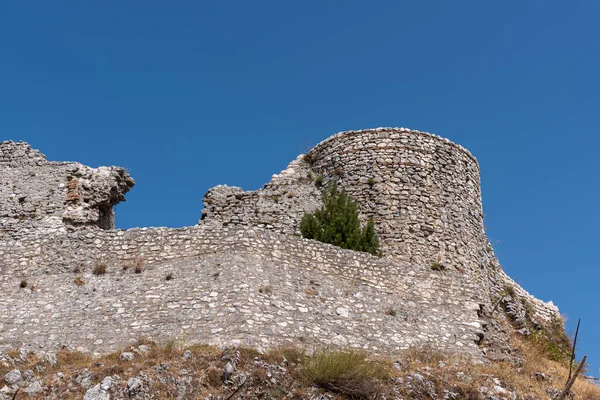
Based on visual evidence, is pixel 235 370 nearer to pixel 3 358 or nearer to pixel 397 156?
pixel 3 358

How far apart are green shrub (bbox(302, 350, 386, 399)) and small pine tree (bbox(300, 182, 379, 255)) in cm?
632

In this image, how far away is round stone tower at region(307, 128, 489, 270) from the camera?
22.4m

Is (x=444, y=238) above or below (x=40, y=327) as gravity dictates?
above

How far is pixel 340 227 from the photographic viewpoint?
72.2 feet

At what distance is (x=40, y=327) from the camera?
17.0 m

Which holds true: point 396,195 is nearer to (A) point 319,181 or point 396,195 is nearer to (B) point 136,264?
(A) point 319,181

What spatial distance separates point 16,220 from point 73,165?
2.28 meters

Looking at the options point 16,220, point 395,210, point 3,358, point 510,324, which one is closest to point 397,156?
point 395,210

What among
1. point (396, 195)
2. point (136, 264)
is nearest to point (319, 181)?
point (396, 195)

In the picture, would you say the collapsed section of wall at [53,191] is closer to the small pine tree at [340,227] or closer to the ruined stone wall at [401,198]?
the ruined stone wall at [401,198]

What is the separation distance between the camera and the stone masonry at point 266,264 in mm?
17109

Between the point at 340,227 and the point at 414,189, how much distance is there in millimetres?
2656

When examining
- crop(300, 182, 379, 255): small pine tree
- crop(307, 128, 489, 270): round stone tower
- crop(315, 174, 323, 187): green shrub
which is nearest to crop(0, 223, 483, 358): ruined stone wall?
crop(300, 182, 379, 255): small pine tree

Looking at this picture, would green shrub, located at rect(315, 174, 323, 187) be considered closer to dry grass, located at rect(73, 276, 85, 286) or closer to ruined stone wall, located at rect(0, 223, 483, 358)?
ruined stone wall, located at rect(0, 223, 483, 358)
